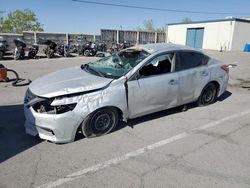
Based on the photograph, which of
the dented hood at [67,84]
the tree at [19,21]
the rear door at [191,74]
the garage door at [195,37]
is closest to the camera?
the dented hood at [67,84]

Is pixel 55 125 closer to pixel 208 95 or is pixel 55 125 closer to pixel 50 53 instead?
pixel 208 95

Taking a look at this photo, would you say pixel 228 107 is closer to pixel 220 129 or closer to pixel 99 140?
pixel 220 129

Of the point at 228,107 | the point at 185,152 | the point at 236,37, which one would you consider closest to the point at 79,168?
the point at 185,152

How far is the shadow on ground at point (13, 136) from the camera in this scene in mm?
3471

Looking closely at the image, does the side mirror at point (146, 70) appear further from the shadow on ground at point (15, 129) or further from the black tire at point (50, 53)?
the black tire at point (50, 53)

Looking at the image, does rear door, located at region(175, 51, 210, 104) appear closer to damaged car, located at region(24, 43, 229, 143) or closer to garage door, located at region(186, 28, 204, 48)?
damaged car, located at region(24, 43, 229, 143)

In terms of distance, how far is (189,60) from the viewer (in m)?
4.95

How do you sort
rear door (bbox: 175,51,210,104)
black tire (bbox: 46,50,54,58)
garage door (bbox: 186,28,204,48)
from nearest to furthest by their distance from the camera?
rear door (bbox: 175,51,210,104) → black tire (bbox: 46,50,54,58) → garage door (bbox: 186,28,204,48)

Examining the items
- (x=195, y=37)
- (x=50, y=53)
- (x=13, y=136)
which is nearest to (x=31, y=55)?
(x=50, y=53)

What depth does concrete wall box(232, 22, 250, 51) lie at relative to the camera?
27.0 m

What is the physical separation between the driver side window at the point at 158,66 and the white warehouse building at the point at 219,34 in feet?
83.8

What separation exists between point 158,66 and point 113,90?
1.19 meters

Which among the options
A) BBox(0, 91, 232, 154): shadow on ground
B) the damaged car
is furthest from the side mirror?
BBox(0, 91, 232, 154): shadow on ground

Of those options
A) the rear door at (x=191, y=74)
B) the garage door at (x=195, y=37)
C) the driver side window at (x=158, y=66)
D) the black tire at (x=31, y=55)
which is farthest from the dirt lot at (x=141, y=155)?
the garage door at (x=195, y=37)
